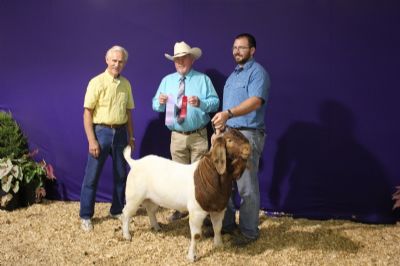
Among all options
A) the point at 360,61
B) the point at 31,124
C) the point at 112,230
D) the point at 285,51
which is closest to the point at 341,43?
the point at 360,61

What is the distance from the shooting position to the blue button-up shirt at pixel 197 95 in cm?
363

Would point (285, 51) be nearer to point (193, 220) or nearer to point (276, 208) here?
point (276, 208)

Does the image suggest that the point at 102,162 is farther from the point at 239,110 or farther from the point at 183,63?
the point at 239,110

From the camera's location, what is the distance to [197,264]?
117 inches

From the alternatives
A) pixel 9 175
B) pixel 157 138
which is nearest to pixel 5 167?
pixel 9 175

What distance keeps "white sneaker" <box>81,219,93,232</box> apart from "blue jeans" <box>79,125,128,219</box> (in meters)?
0.04

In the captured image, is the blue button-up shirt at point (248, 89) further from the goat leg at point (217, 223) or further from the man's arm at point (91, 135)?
the man's arm at point (91, 135)

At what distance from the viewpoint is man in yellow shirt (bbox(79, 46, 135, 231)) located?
3.57 meters

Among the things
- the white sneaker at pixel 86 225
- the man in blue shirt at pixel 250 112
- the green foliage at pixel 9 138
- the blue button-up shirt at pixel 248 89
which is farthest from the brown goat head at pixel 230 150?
the green foliage at pixel 9 138

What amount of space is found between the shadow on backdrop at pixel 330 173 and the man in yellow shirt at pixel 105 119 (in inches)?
65.8

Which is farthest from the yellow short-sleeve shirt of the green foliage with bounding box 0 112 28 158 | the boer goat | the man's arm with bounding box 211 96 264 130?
the green foliage with bounding box 0 112 28 158

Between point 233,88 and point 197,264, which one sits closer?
point 197,264

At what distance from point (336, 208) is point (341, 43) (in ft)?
5.64

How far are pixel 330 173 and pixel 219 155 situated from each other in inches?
71.5
